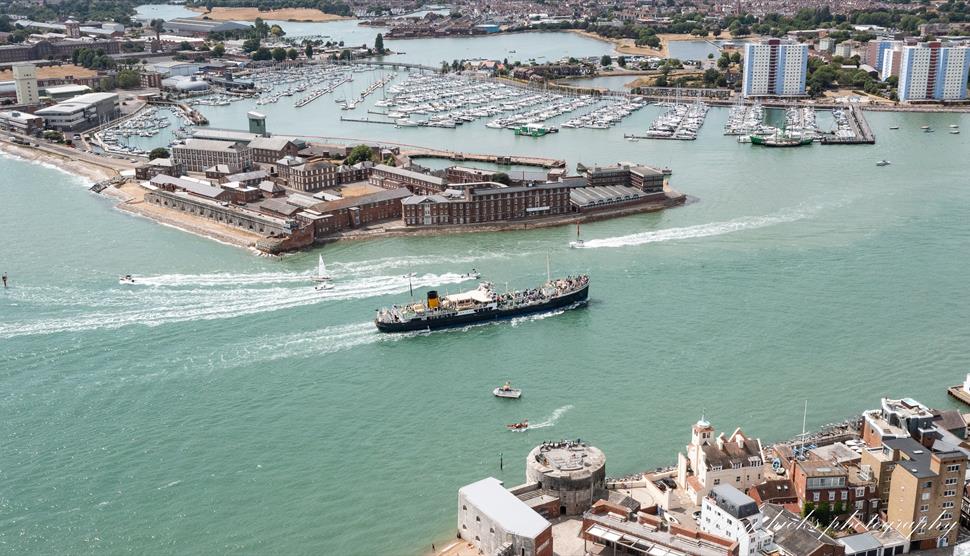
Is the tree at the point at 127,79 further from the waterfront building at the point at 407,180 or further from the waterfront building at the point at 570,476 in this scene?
the waterfront building at the point at 570,476

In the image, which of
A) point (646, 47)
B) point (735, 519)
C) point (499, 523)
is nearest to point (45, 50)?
point (646, 47)

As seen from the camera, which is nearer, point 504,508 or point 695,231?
point 504,508

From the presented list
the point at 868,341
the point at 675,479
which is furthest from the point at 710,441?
the point at 868,341

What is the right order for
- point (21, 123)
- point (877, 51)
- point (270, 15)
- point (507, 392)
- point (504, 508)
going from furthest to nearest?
point (270, 15) → point (877, 51) → point (21, 123) → point (507, 392) → point (504, 508)

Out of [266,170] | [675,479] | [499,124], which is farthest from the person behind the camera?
[499,124]

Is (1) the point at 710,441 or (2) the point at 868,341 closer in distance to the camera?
(1) the point at 710,441

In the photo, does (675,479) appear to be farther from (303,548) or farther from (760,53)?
(760,53)

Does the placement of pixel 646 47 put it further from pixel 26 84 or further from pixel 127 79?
pixel 26 84
